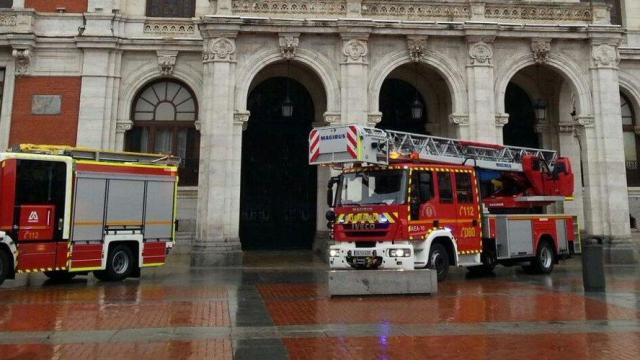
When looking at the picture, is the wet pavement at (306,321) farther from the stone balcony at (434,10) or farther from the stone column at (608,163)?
the stone balcony at (434,10)

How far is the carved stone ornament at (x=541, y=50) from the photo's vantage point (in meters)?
20.2

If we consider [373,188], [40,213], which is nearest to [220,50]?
[40,213]

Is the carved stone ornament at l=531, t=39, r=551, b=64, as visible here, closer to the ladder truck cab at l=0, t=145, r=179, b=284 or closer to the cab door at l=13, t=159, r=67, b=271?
the ladder truck cab at l=0, t=145, r=179, b=284

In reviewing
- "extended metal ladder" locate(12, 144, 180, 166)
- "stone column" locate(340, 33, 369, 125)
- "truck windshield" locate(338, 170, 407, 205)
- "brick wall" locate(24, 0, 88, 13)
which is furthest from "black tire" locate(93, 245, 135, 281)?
"brick wall" locate(24, 0, 88, 13)

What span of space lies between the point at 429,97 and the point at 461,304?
591 inches

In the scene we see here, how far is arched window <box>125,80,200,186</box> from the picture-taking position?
23047 mm

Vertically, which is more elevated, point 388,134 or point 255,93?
point 255,93

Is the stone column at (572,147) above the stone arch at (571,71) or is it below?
below

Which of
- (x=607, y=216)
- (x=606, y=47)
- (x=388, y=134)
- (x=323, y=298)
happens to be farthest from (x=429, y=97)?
(x=323, y=298)

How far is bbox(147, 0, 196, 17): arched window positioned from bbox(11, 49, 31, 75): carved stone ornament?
5.59m

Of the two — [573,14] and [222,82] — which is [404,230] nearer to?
[222,82]

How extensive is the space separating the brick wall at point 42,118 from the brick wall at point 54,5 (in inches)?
128

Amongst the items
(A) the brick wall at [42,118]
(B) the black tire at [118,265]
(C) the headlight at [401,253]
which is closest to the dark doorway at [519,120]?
(C) the headlight at [401,253]

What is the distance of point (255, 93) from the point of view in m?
23.6
